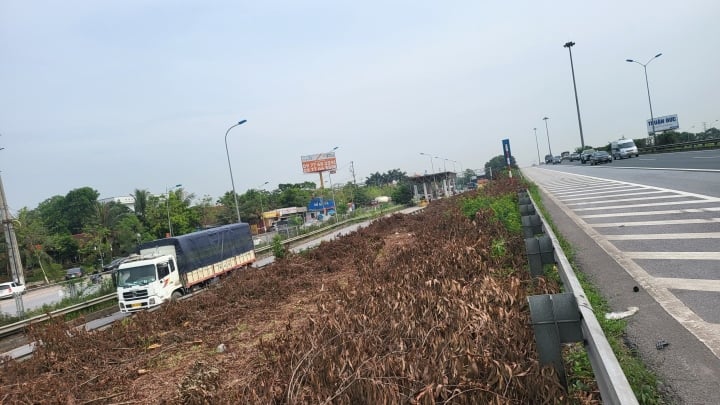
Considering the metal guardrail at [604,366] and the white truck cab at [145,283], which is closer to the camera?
the metal guardrail at [604,366]

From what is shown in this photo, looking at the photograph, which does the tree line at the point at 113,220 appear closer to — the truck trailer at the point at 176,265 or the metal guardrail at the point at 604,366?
the truck trailer at the point at 176,265

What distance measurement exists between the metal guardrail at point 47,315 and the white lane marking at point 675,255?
16.2 metres

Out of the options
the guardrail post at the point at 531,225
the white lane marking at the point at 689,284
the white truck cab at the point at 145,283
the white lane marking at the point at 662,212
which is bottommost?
the white truck cab at the point at 145,283

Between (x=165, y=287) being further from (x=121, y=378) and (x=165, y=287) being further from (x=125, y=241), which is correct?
(x=125, y=241)

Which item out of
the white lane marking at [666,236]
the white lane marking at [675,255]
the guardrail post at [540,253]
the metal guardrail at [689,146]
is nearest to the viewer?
the guardrail post at [540,253]

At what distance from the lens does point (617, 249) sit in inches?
341

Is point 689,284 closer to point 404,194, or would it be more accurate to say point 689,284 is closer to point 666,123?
point 404,194

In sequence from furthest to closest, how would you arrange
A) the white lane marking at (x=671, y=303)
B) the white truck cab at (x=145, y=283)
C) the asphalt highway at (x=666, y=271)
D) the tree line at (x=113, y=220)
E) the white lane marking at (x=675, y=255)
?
the tree line at (x=113, y=220) < the white truck cab at (x=145, y=283) < the white lane marking at (x=675, y=255) < the white lane marking at (x=671, y=303) < the asphalt highway at (x=666, y=271)

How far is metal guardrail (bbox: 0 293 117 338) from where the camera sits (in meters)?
17.5

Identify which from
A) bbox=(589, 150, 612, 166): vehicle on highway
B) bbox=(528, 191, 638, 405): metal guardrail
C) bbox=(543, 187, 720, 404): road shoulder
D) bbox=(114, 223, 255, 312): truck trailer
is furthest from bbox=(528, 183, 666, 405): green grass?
bbox=(589, 150, 612, 166): vehicle on highway

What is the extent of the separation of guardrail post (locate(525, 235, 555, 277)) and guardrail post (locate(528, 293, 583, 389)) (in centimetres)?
251

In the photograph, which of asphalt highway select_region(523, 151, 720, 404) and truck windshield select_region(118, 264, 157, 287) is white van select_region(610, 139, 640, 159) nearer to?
asphalt highway select_region(523, 151, 720, 404)

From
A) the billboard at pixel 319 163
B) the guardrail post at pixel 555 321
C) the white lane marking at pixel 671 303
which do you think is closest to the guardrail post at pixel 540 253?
the white lane marking at pixel 671 303

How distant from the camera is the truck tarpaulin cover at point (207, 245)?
20.0 m
